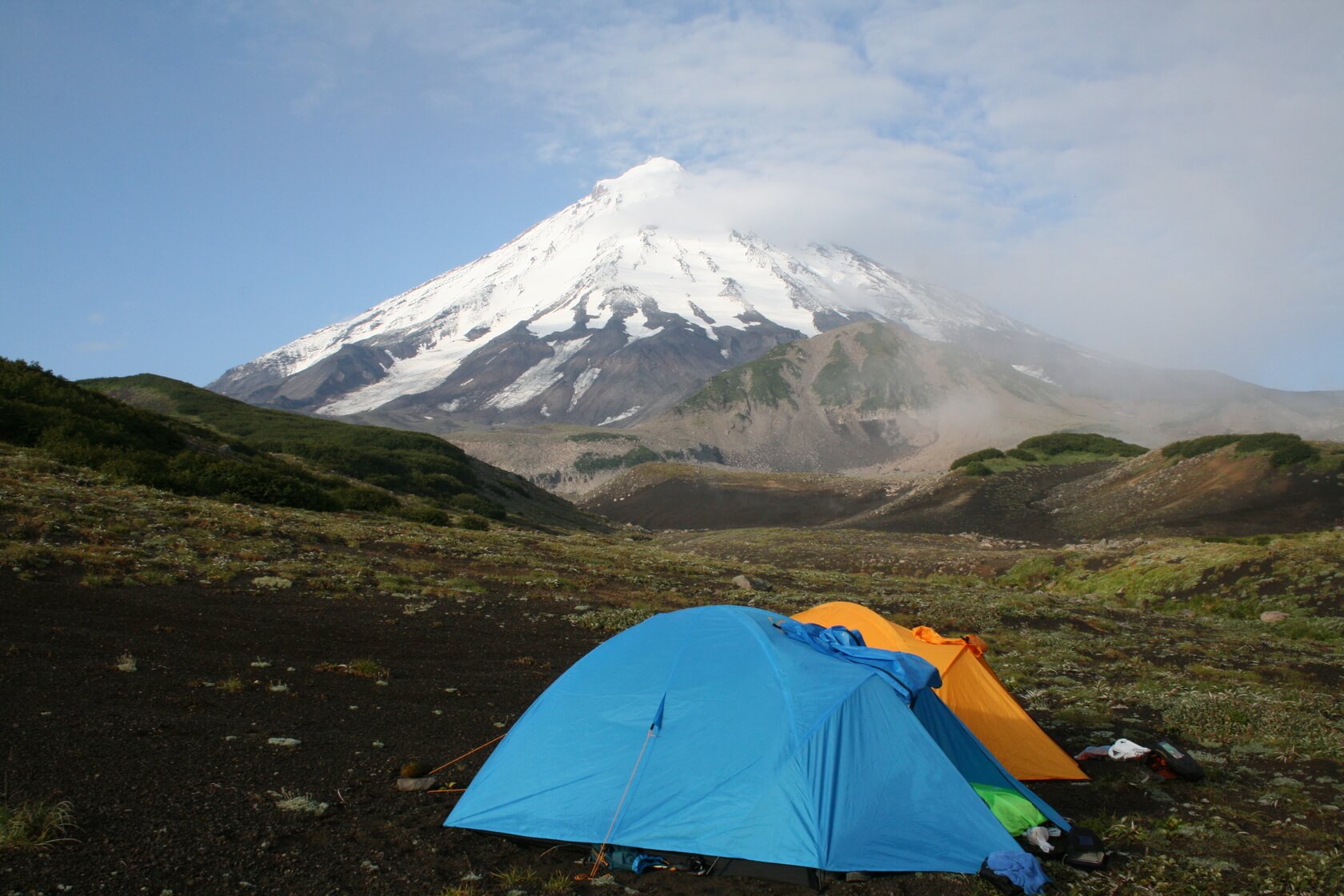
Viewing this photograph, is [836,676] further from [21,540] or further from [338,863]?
[21,540]

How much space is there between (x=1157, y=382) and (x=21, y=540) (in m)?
197

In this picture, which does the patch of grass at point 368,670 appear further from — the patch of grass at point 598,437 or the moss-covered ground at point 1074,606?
the patch of grass at point 598,437

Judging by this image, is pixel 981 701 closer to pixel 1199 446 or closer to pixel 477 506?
pixel 477 506

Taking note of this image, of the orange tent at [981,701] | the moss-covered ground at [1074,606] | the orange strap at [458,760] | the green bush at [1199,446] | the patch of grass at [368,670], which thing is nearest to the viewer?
the moss-covered ground at [1074,606]

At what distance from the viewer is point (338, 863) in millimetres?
5797

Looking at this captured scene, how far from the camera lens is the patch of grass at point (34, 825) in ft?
16.9

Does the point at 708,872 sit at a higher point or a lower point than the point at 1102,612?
higher

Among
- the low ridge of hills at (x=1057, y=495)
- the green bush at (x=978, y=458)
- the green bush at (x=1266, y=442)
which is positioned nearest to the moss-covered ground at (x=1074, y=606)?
the low ridge of hills at (x=1057, y=495)

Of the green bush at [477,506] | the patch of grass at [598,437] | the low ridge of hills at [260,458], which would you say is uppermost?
the patch of grass at [598,437]

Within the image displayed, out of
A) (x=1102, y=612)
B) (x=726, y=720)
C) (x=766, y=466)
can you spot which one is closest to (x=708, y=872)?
(x=726, y=720)

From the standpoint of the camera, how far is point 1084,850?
6434mm

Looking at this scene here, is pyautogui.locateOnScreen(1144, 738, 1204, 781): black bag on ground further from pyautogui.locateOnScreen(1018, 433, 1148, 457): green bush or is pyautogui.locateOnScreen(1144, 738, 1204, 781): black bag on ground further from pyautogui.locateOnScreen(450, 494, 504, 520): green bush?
pyautogui.locateOnScreen(1018, 433, 1148, 457): green bush

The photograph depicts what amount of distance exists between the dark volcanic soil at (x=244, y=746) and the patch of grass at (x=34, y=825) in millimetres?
81

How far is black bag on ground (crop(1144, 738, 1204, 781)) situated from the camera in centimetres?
845
